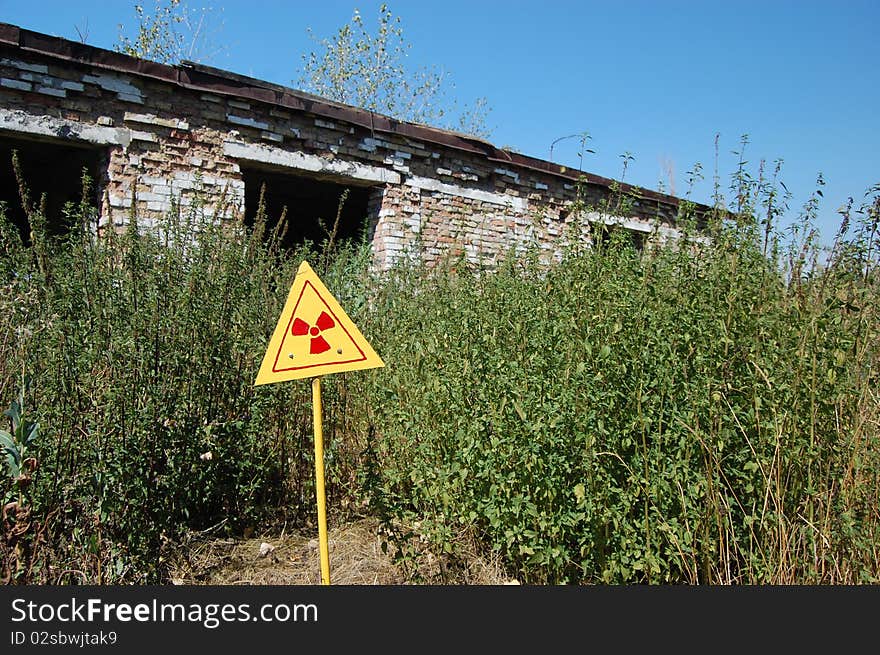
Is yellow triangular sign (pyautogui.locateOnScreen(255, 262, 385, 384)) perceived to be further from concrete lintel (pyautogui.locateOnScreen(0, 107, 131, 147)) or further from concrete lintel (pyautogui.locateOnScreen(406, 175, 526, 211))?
concrete lintel (pyautogui.locateOnScreen(406, 175, 526, 211))

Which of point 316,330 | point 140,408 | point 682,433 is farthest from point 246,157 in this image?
point 682,433

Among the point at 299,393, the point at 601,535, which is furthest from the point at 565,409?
the point at 299,393

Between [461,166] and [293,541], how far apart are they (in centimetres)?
625

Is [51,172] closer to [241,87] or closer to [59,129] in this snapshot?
[59,129]

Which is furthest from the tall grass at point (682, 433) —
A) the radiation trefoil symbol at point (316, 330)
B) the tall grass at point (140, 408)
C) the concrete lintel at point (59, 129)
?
the concrete lintel at point (59, 129)

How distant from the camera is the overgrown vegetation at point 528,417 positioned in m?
2.61

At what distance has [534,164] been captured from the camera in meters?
9.72

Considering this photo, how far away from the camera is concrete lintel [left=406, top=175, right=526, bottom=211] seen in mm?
8406

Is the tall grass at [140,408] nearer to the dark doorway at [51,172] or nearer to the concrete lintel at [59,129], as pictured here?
the concrete lintel at [59,129]

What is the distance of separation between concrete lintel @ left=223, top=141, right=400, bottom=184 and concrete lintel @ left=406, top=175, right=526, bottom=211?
34 centimetres

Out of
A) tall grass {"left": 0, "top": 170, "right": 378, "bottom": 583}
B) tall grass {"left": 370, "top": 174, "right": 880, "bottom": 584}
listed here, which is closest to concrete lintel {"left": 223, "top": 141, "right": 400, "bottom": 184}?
tall grass {"left": 0, "top": 170, "right": 378, "bottom": 583}

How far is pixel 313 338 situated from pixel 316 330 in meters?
0.03

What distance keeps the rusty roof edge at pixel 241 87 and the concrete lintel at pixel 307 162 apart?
18.4 inches

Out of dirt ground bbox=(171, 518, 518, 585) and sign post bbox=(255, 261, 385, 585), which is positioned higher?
sign post bbox=(255, 261, 385, 585)
